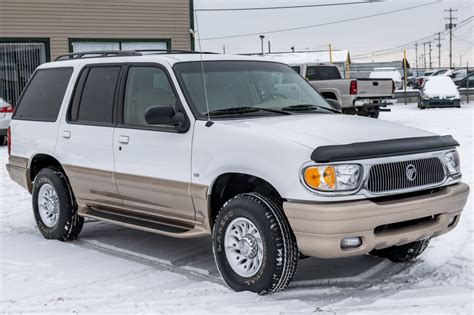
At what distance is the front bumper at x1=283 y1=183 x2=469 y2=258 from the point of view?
4.71m

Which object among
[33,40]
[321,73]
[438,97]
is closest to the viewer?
[33,40]

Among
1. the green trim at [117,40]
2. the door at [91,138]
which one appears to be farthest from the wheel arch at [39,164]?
the green trim at [117,40]

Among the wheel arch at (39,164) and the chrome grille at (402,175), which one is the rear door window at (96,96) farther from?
the chrome grille at (402,175)

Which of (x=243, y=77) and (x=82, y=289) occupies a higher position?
(x=243, y=77)

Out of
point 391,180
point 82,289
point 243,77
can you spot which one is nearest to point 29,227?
point 82,289

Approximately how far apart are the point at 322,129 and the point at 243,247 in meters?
1.08

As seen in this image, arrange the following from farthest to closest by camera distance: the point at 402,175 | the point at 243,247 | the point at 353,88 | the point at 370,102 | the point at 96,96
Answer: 1. the point at 370,102
2. the point at 353,88
3. the point at 96,96
4. the point at 243,247
5. the point at 402,175

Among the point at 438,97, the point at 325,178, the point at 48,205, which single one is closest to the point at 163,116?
the point at 325,178

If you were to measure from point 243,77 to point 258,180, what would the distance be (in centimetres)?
133

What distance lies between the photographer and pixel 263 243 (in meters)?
5.01

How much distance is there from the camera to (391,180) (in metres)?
5.00

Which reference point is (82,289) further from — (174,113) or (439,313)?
(439,313)

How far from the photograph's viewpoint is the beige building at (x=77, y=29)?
20188 mm

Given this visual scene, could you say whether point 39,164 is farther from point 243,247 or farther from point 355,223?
point 355,223
